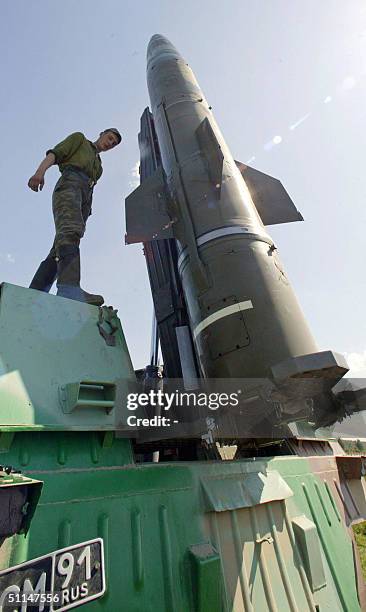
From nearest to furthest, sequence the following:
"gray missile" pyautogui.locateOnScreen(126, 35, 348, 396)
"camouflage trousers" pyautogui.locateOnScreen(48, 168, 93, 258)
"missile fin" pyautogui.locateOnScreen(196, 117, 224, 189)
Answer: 1. "gray missile" pyautogui.locateOnScreen(126, 35, 348, 396)
2. "camouflage trousers" pyautogui.locateOnScreen(48, 168, 93, 258)
3. "missile fin" pyautogui.locateOnScreen(196, 117, 224, 189)

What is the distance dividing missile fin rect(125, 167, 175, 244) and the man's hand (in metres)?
1.25

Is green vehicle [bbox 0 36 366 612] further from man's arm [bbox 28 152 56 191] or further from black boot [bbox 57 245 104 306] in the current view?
man's arm [bbox 28 152 56 191]

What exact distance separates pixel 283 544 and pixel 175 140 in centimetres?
430

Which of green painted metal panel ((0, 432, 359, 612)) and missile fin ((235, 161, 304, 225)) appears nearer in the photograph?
green painted metal panel ((0, 432, 359, 612))

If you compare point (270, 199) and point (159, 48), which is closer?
point (270, 199)

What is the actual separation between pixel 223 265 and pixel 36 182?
1.85 metres

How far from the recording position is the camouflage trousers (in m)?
3.33

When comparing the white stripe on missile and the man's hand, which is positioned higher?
the man's hand

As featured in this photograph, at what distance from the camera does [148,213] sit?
14.7ft

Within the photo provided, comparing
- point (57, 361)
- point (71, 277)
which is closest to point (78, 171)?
point (71, 277)

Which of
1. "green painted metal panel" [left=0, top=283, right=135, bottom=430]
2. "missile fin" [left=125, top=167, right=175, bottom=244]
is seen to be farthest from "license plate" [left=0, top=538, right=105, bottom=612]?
"missile fin" [left=125, top=167, right=175, bottom=244]

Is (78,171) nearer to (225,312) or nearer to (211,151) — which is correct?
→ (211,151)

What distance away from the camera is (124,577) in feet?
5.03

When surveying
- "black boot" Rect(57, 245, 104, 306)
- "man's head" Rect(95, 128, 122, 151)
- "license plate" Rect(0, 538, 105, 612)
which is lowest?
"license plate" Rect(0, 538, 105, 612)
